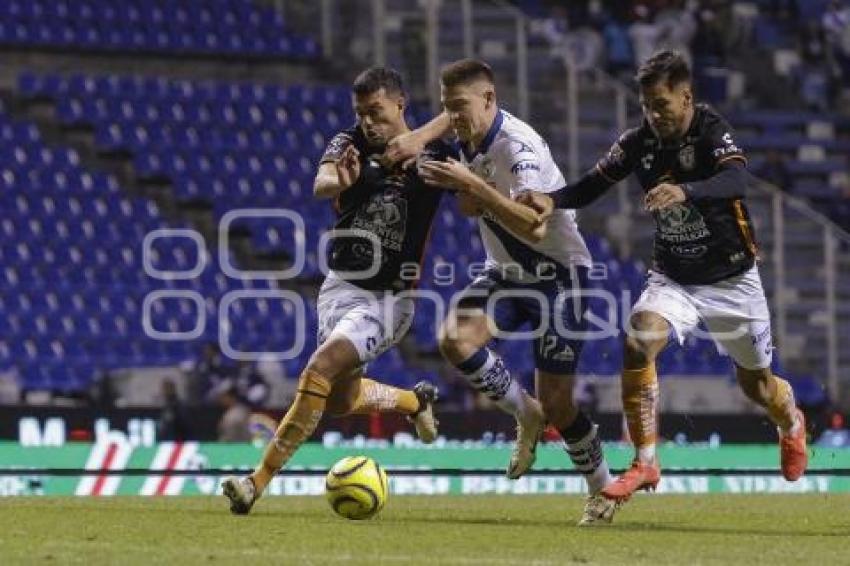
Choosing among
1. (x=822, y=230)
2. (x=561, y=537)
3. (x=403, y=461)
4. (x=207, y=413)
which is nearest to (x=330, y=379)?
(x=561, y=537)

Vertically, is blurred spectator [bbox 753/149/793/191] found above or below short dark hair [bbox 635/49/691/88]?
below

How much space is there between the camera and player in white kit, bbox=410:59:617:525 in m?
11.4

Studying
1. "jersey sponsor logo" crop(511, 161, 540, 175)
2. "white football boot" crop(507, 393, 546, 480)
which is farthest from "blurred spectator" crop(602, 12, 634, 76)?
"jersey sponsor logo" crop(511, 161, 540, 175)

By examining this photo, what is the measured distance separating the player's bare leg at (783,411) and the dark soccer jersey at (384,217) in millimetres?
2002

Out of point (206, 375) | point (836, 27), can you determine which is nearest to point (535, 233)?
point (206, 375)

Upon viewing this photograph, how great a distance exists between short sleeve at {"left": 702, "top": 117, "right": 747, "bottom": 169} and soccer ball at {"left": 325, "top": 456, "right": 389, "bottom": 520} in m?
2.48

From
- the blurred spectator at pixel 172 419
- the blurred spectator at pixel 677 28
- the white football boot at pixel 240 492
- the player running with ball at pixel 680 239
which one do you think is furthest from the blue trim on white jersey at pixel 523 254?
the blurred spectator at pixel 677 28

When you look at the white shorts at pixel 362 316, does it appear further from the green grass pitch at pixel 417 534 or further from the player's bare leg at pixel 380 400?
the green grass pitch at pixel 417 534

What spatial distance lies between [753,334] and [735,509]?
65.2 inches

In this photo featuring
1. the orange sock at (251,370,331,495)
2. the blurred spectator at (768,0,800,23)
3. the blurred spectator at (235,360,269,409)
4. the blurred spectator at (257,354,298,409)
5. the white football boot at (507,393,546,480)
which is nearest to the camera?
the orange sock at (251,370,331,495)

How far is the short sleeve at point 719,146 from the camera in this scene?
1130 cm

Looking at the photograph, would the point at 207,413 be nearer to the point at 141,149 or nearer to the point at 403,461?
the point at 403,461

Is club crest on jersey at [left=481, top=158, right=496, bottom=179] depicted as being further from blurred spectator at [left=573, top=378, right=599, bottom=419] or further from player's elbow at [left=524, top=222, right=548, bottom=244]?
blurred spectator at [left=573, top=378, right=599, bottom=419]

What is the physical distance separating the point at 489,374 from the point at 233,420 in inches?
352
